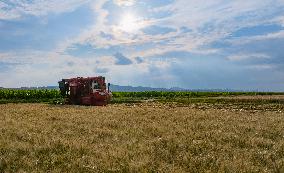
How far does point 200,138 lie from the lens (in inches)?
634

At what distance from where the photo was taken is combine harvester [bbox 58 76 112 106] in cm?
4388

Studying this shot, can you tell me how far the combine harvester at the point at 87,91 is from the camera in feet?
144

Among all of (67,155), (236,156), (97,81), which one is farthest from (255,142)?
(97,81)

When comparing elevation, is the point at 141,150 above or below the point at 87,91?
below

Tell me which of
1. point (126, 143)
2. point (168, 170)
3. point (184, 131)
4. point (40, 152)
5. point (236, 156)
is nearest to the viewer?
point (168, 170)

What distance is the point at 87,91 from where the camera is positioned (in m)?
44.9

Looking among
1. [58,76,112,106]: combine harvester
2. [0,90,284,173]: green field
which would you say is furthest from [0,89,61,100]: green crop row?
[0,90,284,173]: green field

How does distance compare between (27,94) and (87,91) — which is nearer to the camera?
(87,91)

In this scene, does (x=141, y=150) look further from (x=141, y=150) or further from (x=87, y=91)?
(x=87, y=91)

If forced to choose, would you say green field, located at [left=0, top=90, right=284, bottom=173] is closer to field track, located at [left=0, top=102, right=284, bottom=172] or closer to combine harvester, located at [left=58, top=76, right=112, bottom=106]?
field track, located at [left=0, top=102, right=284, bottom=172]

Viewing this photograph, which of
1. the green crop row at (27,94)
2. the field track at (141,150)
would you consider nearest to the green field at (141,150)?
the field track at (141,150)

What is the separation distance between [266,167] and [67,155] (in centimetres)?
553

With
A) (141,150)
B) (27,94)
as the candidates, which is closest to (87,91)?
(27,94)

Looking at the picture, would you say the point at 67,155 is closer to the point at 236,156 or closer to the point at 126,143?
the point at 126,143
